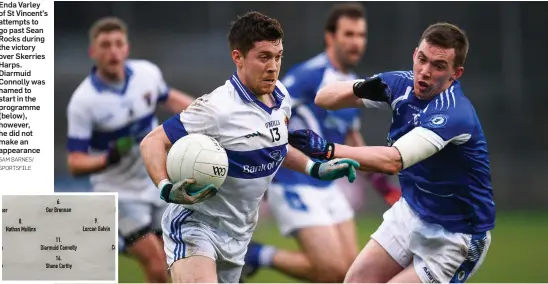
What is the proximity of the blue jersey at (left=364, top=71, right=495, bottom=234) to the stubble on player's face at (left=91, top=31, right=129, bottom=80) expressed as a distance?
2.89m

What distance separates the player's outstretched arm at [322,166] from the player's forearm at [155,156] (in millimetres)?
754

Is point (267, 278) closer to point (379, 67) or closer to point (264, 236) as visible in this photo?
point (264, 236)

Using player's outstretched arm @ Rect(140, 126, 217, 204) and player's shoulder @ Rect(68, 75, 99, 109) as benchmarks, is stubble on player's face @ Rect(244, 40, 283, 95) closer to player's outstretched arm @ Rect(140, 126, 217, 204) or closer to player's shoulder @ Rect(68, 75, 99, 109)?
player's outstretched arm @ Rect(140, 126, 217, 204)

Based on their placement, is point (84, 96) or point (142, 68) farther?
point (142, 68)

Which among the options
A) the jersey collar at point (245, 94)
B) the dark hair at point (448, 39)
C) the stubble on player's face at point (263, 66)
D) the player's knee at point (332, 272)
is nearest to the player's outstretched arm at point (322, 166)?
the jersey collar at point (245, 94)

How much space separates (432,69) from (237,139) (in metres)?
1.17

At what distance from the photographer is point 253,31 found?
4703 millimetres

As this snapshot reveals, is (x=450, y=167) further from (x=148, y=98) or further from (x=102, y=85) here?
(x=102, y=85)

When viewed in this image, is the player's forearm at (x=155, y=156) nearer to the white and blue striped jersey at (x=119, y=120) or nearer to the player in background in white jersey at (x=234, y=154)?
the player in background in white jersey at (x=234, y=154)

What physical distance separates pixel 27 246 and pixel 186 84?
5.28m

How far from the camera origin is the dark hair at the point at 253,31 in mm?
4695

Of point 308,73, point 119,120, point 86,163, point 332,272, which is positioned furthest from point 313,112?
point 86,163

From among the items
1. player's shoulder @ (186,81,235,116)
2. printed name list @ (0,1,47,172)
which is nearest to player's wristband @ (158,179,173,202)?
player's shoulder @ (186,81,235,116)

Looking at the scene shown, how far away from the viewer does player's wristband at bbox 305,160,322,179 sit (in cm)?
475
